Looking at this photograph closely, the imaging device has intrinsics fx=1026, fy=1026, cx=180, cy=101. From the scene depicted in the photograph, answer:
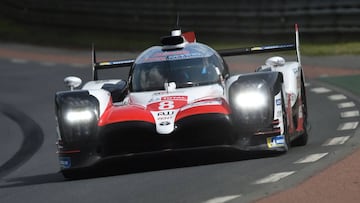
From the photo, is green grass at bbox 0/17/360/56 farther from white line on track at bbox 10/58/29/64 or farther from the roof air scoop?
the roof air scoop

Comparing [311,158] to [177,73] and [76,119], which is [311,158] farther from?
[76,119]

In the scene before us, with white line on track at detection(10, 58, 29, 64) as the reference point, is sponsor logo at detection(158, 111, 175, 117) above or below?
above

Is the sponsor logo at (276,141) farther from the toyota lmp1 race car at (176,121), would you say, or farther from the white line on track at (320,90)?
the white line on track at (320,90)

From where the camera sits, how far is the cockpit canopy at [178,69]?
1139 cm

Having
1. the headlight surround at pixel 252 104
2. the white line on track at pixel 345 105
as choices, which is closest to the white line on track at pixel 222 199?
the headlight surround at pixel 252 104

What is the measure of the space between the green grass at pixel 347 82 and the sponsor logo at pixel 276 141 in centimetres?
710

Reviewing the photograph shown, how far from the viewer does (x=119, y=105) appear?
35.6 ft

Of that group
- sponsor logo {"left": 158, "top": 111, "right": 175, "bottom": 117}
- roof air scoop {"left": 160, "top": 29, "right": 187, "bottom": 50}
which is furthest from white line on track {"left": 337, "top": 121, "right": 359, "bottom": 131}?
sponsor logo {"left": 158, "top": 111, "right": 175, "bottom": 117}

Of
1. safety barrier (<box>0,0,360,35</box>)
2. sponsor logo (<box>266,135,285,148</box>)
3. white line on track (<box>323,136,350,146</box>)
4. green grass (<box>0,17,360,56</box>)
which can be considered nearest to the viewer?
sponsor logo (<box>266,135,285,148</box>)

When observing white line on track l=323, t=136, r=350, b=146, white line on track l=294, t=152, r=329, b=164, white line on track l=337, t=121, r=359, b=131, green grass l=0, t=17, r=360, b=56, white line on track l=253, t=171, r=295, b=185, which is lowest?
green grass l=0, t=17, r=360, b=56

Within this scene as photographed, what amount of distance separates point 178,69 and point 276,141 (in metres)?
1.83

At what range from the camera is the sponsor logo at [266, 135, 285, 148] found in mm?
10148

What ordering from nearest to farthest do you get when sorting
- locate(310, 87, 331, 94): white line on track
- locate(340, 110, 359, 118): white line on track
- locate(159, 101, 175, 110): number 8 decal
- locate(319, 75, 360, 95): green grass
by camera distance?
locate(159, 101, 175, 110): number 8 decal → locate(340, 110, 359, 118): white line on track → locate(319, 75, 360, 95): green grass → locate(310, 87, 331, 94): white line on track

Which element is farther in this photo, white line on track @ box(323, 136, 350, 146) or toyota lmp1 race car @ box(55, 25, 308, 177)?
white line on track @ box(323, 136, 350, 146)
